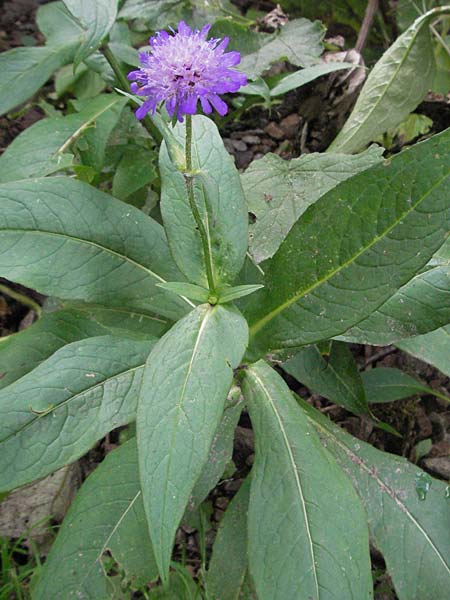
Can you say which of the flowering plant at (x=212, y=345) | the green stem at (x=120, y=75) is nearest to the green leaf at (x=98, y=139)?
the flowering plant at (x=212, y=345)

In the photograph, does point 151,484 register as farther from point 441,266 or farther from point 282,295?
point 441,266

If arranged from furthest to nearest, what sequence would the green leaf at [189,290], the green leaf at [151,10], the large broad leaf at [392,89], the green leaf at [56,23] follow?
1. the green leaf at [56,23]
2. the green leaf at [151,10]
3. the large broad leaf at [392,89]
4. the green leaf at [189,290]

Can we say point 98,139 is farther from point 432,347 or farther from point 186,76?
point 432,347

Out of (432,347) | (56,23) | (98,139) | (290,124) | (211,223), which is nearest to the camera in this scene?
(211,223)

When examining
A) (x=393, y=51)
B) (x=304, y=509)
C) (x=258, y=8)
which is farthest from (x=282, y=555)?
(x=258, y=8)

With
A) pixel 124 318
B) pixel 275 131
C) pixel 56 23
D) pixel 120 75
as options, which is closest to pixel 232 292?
pixel 124 318

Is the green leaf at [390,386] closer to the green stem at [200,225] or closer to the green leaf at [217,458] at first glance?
the green leaf at [217,458]

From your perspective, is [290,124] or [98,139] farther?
[290,124]
